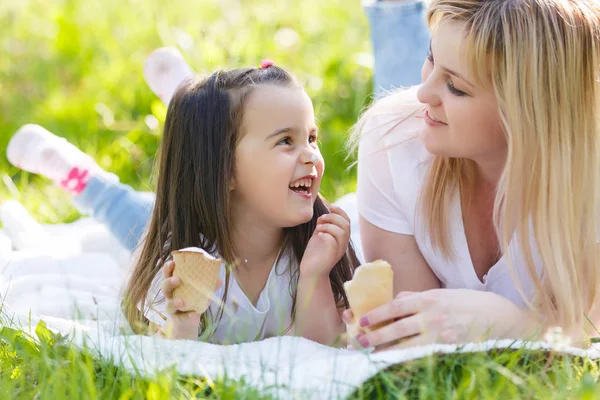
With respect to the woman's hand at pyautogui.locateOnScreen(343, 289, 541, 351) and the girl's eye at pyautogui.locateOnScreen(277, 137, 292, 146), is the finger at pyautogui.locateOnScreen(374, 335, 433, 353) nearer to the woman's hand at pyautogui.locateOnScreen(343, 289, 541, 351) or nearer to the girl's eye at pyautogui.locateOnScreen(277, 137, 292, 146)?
the woman's hand at pyautogui.locateOnScreen(343, 289, 541, 351)

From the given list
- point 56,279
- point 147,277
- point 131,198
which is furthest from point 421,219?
point 56,279

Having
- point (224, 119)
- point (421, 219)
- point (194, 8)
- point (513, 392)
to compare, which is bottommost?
point (513, 392)

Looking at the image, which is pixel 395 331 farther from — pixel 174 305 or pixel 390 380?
pixel 174 305

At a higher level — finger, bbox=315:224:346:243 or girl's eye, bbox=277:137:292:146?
girl's eye, bbox=277:137:292:146

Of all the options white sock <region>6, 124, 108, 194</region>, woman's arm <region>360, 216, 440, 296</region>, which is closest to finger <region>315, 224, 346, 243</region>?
woman's arm <region>360, 216, 440, 296</region>

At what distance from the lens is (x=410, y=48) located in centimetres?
352

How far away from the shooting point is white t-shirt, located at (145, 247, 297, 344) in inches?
94.7

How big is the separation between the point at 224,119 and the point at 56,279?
39.4 inches

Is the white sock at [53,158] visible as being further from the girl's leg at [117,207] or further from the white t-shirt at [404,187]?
the white t-shirt at [404,187]

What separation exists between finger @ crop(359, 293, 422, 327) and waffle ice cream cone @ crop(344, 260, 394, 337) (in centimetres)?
2

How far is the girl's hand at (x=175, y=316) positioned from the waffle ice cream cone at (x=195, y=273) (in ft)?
0.06

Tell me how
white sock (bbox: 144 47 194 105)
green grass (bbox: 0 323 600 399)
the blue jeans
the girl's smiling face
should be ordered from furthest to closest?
the blue jeans, white sock (bbox: 144 47 194 105), the girl's smiling face, green grass (bbox: 0 323 600 399)

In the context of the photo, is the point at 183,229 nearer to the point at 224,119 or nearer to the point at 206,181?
the point at 206,181

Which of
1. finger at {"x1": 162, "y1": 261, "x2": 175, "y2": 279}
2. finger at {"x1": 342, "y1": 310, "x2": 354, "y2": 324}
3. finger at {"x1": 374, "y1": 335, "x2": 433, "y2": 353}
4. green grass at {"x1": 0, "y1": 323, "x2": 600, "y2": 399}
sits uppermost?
finger at {"x1": 162, "y1": 261, "x2": 175, "y2": 279}
